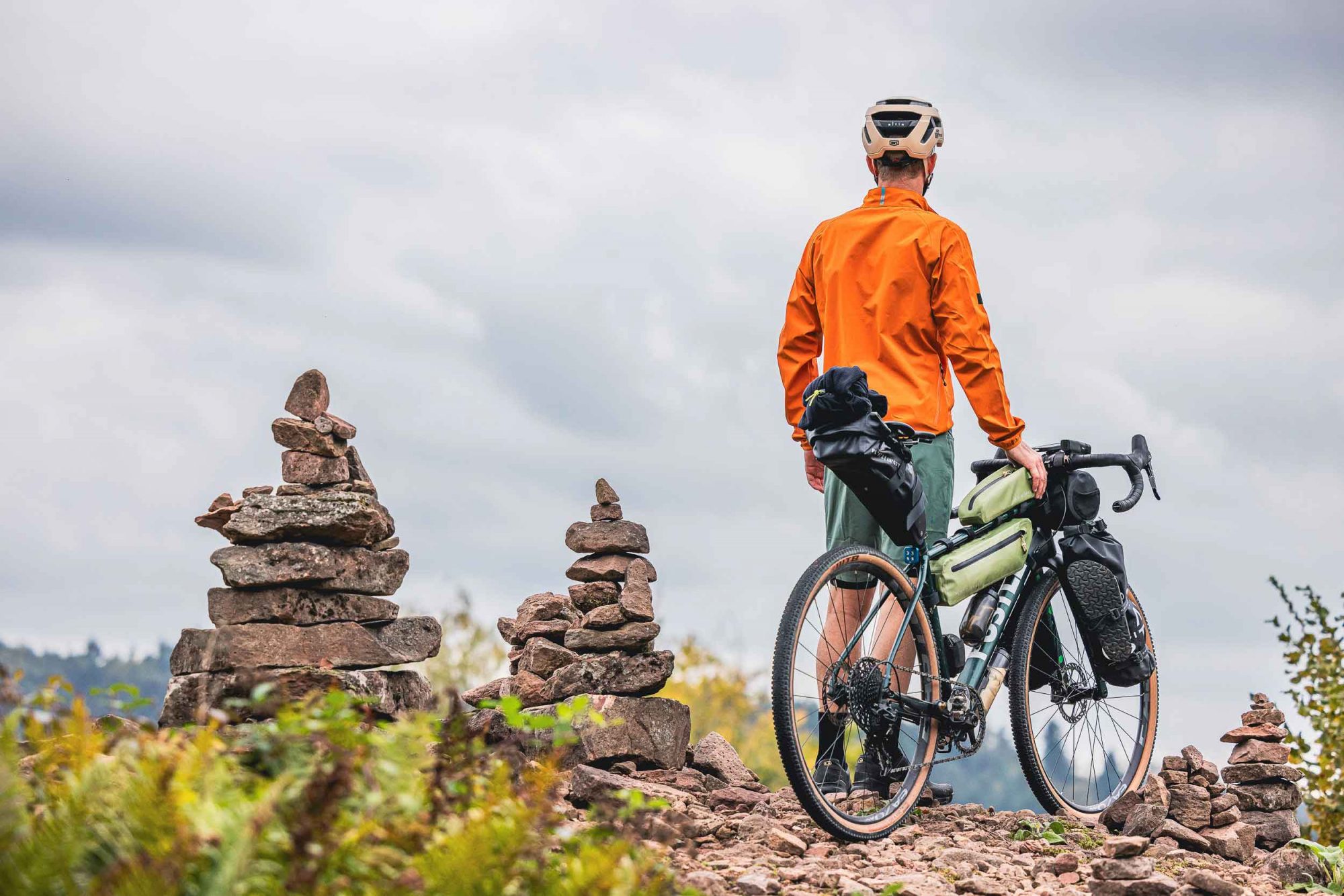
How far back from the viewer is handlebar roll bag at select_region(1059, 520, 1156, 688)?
260 inches

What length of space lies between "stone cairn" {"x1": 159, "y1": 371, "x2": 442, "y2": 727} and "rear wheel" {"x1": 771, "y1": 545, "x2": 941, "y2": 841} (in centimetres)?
283

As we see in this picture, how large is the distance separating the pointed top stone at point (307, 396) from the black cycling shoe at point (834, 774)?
3593 mm

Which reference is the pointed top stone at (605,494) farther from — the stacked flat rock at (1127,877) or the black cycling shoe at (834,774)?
the stacked flat rock at (1127,877)

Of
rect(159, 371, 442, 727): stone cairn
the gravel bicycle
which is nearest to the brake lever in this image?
the gravel bicycle

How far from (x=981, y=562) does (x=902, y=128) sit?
209 cm

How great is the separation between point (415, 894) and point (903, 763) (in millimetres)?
3279

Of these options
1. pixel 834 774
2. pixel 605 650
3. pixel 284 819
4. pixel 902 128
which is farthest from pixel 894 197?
pixel 284 819

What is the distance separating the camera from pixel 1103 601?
662 centimetres

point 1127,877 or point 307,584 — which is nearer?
point 1127,877

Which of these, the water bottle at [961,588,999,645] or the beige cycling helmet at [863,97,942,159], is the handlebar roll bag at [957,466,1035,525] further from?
the beige cycling helmet at [863,97,942,159]

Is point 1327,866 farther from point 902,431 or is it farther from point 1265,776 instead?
point 902,431

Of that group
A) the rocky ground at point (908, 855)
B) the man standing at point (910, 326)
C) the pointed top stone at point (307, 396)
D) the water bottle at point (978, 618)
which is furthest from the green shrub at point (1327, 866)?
the pointed top stone at point (307, 396)

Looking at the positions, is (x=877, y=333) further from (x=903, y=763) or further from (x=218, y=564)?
(x=218, y=564)

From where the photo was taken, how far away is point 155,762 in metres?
3.16
